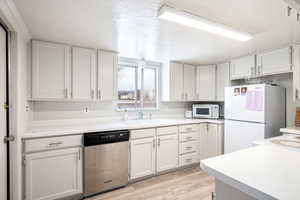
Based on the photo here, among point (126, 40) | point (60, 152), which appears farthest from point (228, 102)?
point (60, 152)

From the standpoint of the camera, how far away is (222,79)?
3.41m

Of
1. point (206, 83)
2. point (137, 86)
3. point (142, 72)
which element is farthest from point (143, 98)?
point (206, 83)

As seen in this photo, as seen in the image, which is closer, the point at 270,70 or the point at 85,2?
the point at 85,2

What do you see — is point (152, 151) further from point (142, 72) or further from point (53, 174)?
point (142, 72)

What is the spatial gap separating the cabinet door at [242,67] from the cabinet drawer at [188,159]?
6.01 feet

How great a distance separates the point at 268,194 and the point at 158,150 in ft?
7.07

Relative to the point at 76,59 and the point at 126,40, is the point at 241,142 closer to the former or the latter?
the point at 126,40

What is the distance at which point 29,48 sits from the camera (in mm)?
2154

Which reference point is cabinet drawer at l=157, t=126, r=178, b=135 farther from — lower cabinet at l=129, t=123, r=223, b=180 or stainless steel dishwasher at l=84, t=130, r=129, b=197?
stainless steel dishwasher at l=84, t=130, r=129, b=197

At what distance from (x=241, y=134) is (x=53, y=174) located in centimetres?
297

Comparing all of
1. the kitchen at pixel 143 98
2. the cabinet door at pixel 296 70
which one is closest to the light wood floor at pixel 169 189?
the kitchen at pixel 143 98

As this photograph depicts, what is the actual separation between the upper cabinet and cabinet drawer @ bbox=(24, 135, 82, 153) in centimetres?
65

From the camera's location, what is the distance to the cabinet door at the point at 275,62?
8.02ft

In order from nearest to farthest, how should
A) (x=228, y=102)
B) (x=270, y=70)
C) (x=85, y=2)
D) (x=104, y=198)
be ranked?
(x=85, y=2), (x=104, y=198), (x=270, y=70), (x=228, y=102)
